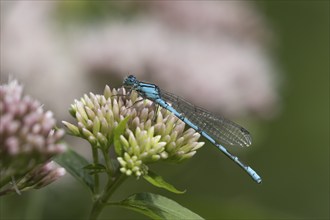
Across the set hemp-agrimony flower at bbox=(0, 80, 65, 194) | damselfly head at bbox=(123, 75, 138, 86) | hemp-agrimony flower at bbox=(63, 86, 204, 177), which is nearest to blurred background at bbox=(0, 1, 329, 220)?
damselfly head at bbox=(123, 75, 138, 86)

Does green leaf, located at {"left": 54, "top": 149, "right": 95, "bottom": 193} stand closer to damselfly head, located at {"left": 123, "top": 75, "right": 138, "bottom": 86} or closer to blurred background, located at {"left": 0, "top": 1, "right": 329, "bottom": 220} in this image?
damselfly head, located at {"left": 123, "top": 75, "right": 138, "bottom": 86}

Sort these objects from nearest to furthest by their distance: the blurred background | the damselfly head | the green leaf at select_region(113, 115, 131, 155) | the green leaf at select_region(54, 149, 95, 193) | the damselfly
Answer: the green leaf at select_region(113, 115, 131, 155), the green leaf at select_region(54, 149, 95, 193), the damselfly, the damselfly head, the blurred background

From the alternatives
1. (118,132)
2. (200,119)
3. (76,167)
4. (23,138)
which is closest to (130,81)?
(200,119)

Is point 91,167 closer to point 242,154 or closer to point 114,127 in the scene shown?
point 114,127

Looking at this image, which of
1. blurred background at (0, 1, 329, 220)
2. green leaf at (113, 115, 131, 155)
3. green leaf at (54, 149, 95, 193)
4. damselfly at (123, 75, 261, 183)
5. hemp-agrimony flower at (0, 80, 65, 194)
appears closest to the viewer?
hemp-agrimony flower at (0, 80, 65, 194)

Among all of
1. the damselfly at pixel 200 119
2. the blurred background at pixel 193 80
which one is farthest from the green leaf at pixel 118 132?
the blurred background at pixel 193 80

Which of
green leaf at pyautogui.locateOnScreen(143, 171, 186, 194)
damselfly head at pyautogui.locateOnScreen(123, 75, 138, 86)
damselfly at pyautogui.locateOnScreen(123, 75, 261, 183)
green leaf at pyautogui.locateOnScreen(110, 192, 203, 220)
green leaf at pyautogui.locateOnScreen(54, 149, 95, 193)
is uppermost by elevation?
damselfly head at pyautogui.locateOnScreen(123, 75, 138, 86)
